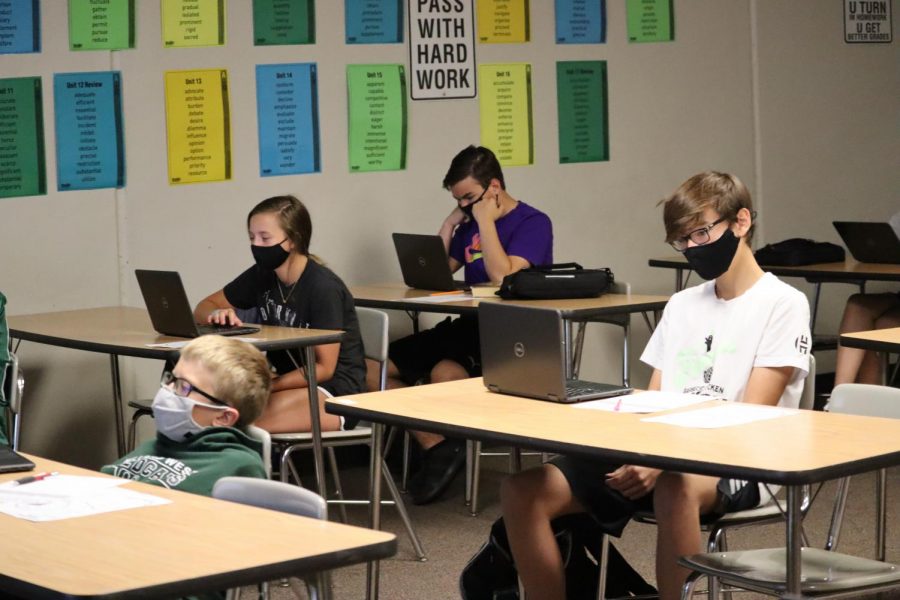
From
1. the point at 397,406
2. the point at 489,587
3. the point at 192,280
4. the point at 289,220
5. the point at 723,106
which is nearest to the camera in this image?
the point at 397,406

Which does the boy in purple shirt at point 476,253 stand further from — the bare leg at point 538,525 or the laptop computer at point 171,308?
the bare leg at point 538,525

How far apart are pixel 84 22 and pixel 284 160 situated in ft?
3.12

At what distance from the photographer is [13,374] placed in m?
4.24

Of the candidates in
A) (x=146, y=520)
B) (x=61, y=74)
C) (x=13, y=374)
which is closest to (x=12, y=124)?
(x=61, y=74)

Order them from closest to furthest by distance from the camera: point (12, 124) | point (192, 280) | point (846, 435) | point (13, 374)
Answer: point (846, 435) → point (13, 374) → point (12, 124) → point (192, 280)

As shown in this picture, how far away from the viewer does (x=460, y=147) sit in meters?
6.23

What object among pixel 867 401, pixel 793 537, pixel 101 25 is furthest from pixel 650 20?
pixel 793 537

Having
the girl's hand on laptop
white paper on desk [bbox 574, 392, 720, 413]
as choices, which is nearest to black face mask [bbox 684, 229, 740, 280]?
white paper on desk [bbox 574, 392, 720, 413]

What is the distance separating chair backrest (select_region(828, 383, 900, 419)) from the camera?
3148mm

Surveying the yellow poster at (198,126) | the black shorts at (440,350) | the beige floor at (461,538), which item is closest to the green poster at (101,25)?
the yellow poster at (198,126)

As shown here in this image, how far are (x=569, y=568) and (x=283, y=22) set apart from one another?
3064 mm

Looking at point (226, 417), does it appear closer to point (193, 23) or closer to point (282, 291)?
point (282, 291)

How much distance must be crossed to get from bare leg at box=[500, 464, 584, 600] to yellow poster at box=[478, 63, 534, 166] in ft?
10.7

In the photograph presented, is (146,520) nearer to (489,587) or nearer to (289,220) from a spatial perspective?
(489,587)
